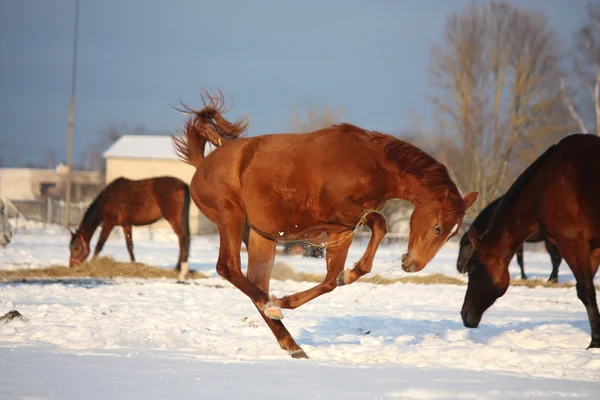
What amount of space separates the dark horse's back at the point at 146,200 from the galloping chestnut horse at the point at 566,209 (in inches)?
401

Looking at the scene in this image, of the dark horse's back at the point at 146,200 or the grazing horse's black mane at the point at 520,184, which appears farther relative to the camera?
the dark horse's back at the point at 146,200

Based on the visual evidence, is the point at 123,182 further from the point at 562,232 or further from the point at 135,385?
the point at 135,385

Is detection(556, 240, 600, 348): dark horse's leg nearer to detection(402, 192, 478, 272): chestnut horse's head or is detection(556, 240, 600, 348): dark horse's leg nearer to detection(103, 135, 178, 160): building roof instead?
detection(402, 192, 478, 272): chestnut horse's head

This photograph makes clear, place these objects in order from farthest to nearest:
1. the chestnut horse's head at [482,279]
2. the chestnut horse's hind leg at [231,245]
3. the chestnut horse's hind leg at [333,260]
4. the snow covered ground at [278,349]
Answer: the chestnut horse's head at [482,279]
the chestnut horse's hind leg at [231,245]
the chestnut horse's hind leg at [333,260]
the snow covered ground at [278,349]

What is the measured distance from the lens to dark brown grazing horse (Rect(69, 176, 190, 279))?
17609 mm

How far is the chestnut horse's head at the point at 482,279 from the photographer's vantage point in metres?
8.79

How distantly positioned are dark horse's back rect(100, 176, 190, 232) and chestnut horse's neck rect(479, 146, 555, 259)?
388 inches

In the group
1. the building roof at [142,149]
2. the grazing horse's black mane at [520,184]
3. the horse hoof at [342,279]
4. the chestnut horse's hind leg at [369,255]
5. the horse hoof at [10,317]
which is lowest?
the building roof at [142,149]

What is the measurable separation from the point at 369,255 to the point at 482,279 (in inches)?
114

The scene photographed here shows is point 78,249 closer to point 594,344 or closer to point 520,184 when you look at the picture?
point 520,184

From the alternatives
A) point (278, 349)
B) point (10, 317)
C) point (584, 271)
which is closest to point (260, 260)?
point (278, 349)

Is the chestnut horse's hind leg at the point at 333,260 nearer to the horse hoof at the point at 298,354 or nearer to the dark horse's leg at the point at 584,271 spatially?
the horse hoof at the point at 298,354

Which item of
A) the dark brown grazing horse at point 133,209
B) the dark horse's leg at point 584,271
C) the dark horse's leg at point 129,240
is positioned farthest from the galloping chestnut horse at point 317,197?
the dark horse's leg at point 129,240

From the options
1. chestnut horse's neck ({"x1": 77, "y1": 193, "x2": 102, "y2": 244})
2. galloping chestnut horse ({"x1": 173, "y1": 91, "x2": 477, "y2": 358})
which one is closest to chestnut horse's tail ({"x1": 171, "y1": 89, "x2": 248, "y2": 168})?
galloping chestnut horse ({"x1": 173, "y1": 91, "x2": 477, "y2": 358})
